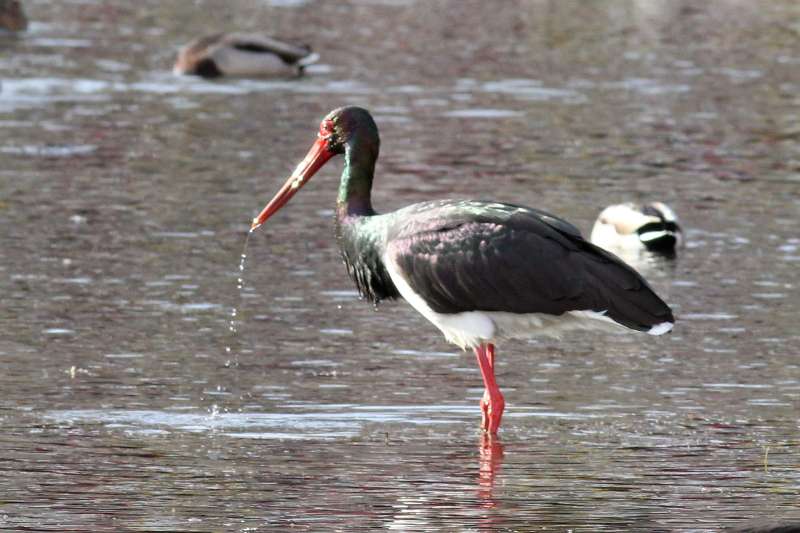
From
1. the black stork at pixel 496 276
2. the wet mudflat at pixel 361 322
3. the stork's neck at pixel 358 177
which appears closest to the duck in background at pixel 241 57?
the wet mudflat at pixel 361 322

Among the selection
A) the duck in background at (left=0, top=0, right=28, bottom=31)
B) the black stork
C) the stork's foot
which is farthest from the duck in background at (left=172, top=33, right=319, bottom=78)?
the stork's foot

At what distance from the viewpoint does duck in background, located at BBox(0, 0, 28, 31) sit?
32.4 meters

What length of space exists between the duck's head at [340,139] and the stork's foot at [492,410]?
65.9 inches

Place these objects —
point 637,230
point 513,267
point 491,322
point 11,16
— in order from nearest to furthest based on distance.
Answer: point 513,267 < point 491,322 < point 637,230 < point 11,16

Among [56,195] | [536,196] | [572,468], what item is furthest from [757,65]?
[572,468]

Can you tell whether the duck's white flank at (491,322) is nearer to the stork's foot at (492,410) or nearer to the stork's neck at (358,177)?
the stork's foot at (492,410)

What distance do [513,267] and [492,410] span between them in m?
0.78

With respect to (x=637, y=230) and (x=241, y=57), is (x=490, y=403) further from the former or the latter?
(x=241, y=57)

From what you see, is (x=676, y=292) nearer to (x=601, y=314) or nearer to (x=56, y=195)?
(x=601, y=314)

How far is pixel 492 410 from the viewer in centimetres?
1058

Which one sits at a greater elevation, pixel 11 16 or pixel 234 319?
pixel 11 16

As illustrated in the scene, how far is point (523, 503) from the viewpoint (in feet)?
29.3

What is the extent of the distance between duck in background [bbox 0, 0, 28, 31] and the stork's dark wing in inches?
902

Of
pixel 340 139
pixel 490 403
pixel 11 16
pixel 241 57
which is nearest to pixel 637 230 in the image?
pixel 340 139
